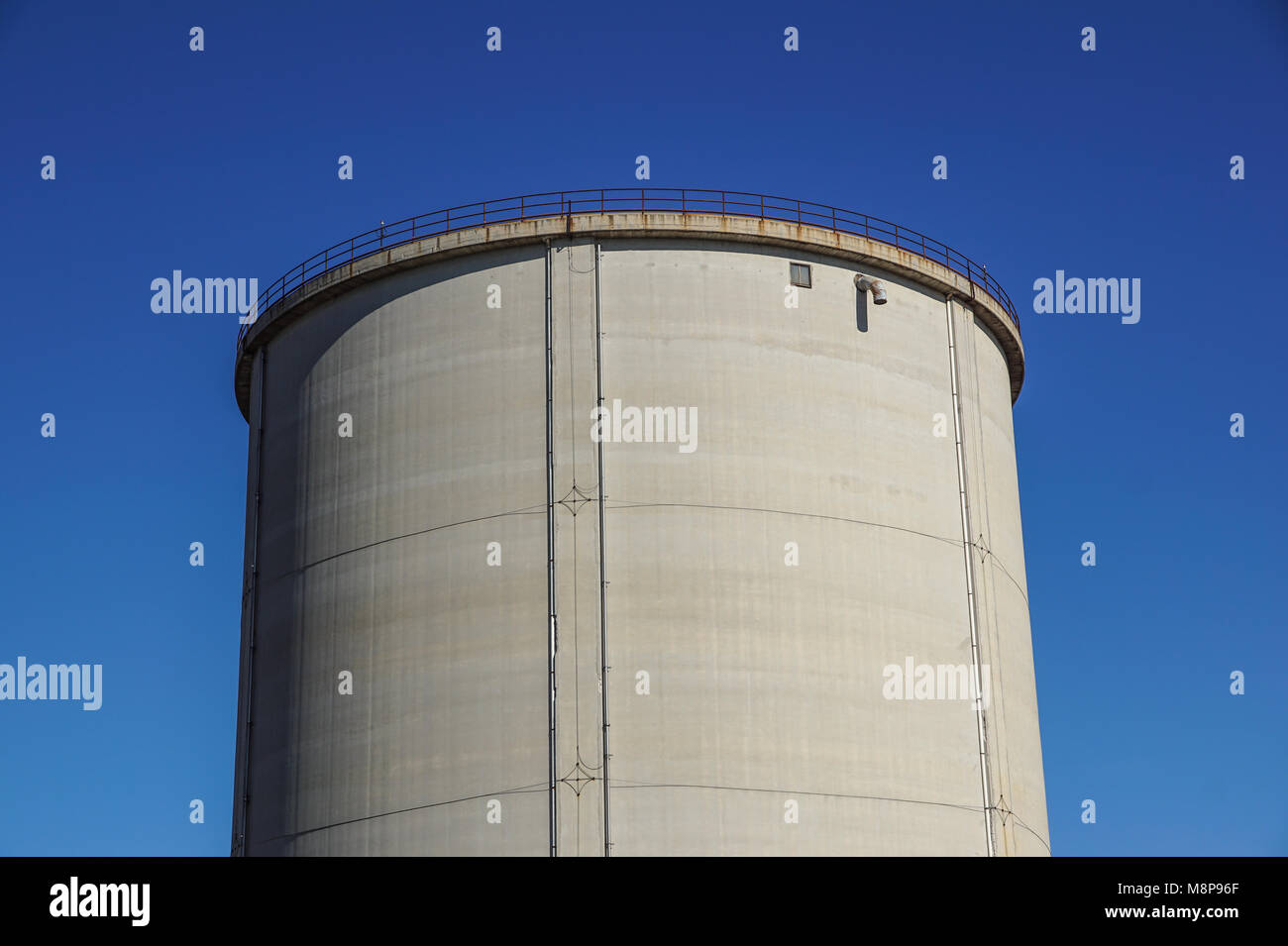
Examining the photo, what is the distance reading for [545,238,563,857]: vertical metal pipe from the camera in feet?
82.4

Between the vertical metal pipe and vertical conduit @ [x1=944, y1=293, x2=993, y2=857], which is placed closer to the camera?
the vertical metal pipe

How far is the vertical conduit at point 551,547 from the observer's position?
989 inches

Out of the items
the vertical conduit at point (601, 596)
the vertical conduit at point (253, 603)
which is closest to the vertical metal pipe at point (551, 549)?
the vertical conduit at point (601, 596)

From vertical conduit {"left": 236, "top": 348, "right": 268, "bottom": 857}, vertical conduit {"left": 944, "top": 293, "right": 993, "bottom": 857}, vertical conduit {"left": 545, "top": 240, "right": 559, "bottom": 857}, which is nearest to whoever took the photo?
vertical conduit {"left": 545, "top": 240, "right": 559, "bottom": 857}

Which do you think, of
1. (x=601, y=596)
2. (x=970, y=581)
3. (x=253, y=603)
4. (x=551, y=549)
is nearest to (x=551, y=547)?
(x=551, y=549)

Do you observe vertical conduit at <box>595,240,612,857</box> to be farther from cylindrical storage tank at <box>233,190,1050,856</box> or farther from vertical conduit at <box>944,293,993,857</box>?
vertical conduit at <box>944,293,993,857</box>

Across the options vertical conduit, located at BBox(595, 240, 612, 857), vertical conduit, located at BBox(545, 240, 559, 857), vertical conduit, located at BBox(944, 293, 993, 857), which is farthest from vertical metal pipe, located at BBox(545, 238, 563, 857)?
vertical conduit, located at BBox(944, 293, 993, 857)

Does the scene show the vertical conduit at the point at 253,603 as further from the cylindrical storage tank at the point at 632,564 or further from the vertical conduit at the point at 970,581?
the vertical conduit at the point at 970,581

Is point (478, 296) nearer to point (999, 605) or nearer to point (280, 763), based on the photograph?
point (280, 763)

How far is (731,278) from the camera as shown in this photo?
2822cm

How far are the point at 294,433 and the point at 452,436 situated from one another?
13.2ft

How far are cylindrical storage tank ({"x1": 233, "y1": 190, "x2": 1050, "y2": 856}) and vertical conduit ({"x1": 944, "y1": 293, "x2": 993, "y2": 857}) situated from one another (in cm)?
5

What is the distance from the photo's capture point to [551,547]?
1035 inches
